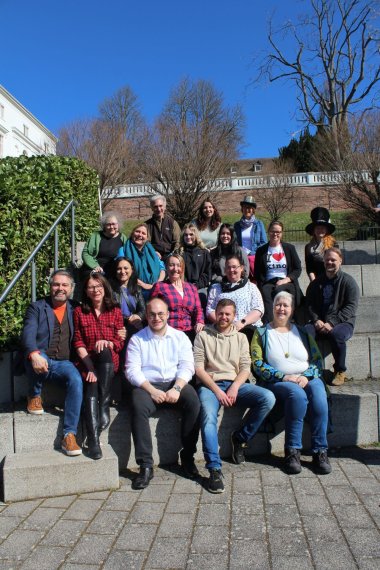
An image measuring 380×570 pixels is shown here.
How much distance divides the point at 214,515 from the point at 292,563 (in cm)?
75

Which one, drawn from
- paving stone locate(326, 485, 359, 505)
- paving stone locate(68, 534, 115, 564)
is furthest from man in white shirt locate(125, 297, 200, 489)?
paving stone locate(326, 485, 359, 505)

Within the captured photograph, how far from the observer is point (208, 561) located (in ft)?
10.2

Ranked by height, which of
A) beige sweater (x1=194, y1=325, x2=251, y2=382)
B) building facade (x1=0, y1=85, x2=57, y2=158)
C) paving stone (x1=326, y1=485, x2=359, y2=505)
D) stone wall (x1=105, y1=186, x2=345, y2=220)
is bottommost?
paving stone (x1=326, y1=485, x2=359, y2=505)

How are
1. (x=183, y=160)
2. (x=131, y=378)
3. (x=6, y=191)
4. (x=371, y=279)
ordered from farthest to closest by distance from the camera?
(x=183, y=160)
(x=371, y=279)
(x=6, y=191)
(x=131, y=378)

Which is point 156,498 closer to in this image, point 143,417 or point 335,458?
point 143,417

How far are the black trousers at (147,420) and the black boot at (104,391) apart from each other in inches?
9.2

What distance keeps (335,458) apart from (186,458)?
1.32 meters

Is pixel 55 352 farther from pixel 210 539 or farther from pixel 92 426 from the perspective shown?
pixel 210 539

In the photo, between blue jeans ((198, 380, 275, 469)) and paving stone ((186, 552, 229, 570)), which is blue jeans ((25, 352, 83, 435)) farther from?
paving stone ((186, 552, 229, 570))

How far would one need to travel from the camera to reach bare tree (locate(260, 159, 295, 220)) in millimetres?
26339

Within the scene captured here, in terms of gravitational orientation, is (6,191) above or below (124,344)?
above

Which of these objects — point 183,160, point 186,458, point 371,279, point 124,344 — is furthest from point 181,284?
point 183,160

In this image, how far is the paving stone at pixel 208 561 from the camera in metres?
3.06

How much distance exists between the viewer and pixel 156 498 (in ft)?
13.2
